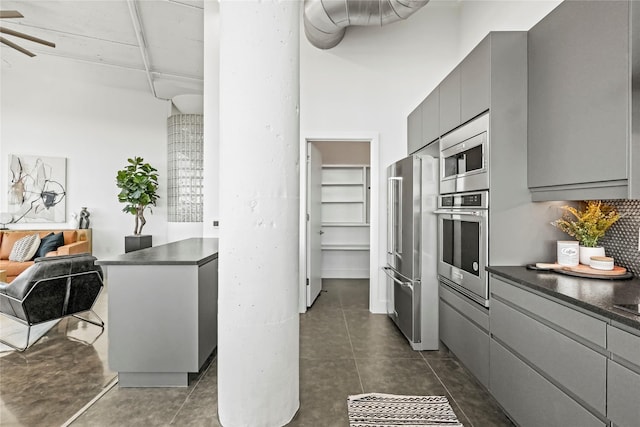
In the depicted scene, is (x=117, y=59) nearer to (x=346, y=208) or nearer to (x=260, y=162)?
(x=346, y=208)

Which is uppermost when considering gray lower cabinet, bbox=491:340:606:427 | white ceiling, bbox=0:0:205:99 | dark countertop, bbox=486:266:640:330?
white ceiling, bbox=0:0:205:99

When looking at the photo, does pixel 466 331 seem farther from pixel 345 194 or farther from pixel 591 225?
pixel 345 194

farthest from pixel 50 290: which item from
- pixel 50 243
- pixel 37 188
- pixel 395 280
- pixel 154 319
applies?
pixel 37 188

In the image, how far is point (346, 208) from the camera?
6.03 metres

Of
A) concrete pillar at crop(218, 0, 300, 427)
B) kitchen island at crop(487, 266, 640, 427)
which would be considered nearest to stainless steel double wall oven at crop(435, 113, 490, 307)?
kitchen island at crop(487, 266, 640, 427)

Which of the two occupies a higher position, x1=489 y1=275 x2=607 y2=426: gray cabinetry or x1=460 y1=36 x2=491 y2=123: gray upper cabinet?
x1=460 y1=36 x2=491 y2=123: gray upper cabinet

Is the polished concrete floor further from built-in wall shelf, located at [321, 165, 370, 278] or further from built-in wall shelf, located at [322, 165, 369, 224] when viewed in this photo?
built-in wall shelf, located at [322, 165, 369, 224]

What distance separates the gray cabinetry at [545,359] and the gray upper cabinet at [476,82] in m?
1.18

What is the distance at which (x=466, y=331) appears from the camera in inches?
94.5

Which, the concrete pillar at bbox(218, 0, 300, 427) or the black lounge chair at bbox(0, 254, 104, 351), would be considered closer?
the concrete pillar at bbox(218, 0, 300, 427)

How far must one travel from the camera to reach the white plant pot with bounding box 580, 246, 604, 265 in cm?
192

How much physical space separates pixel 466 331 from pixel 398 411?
2.51 ft

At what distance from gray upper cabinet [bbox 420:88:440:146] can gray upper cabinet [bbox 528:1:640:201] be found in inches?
39.9

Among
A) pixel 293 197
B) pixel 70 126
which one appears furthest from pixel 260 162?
pixel 70 126
